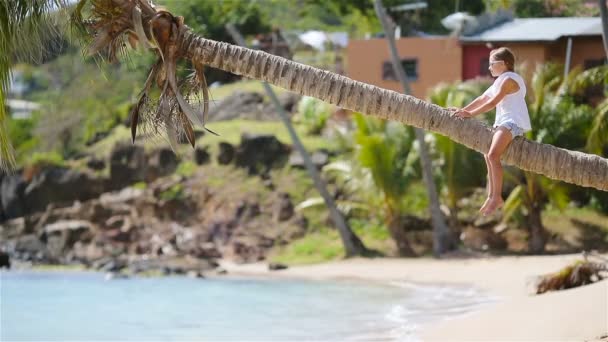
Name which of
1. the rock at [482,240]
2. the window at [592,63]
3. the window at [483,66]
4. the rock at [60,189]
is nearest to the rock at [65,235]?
the rock at [60,189]

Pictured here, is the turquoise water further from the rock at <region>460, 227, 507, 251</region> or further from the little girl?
the little girl

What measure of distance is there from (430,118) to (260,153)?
24219 millimetres

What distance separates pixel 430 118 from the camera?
1035 centimetres

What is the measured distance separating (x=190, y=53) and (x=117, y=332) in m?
9.16

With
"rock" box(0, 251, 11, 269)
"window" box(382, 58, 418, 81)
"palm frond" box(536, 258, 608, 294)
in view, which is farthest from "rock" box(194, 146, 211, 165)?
"palm frond" box(536, 258, 608, 294)

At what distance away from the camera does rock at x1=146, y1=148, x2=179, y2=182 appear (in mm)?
35750

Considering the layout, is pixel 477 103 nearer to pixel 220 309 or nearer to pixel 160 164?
pixel 220 309

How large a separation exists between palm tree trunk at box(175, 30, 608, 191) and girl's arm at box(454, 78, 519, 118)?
78 millimetres

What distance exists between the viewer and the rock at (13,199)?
118 feet

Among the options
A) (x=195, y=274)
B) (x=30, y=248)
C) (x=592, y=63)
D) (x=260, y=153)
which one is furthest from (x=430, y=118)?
(x=260, y=153)

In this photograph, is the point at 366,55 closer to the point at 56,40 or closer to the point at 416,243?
the point at 416,243

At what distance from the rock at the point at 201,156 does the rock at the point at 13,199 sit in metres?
5.83

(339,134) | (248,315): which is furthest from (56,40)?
(339,134)

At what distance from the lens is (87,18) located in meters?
11.0
